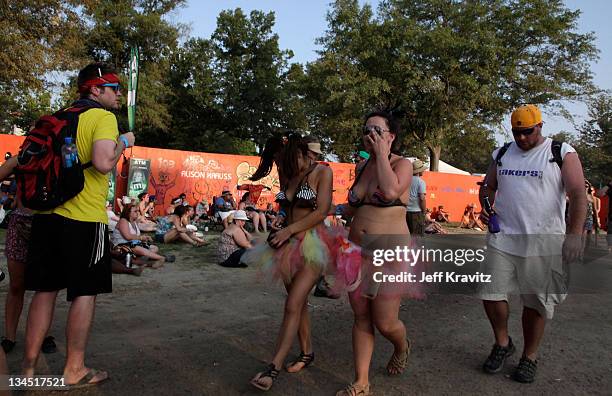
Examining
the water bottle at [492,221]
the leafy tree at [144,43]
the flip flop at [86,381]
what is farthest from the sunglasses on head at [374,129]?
the leafy tree at [144,43]

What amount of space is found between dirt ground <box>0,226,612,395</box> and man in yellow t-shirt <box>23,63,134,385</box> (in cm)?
35

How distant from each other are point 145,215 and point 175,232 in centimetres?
296

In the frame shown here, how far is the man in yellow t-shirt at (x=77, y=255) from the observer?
9.96 ft

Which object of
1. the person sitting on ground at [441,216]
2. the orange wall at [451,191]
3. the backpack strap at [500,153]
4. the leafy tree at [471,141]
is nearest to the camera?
the backpack strap at [500,153]

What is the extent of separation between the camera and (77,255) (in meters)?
3.05

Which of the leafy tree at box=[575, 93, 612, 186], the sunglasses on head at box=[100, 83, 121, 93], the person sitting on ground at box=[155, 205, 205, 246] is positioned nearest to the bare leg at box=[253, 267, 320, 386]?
the sunglasses on head at box=[100, 83, 121, 93]

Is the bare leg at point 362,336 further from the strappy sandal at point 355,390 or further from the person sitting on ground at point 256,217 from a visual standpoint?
the person sitting on ground at point 256,217

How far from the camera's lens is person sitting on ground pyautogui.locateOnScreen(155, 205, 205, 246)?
10.9 m

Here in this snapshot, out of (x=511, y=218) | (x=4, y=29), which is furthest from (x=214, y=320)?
(x=4, y=29)

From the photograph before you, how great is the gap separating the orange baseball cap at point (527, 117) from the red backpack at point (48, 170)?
10.0 feet

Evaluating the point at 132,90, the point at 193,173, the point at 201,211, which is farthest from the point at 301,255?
the point at 193,173

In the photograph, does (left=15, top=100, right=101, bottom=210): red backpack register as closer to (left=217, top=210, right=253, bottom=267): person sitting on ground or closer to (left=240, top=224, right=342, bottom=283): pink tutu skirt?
(left=240, top=224, right=342, bottom=283): pink tutu skirt

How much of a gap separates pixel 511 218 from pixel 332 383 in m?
1.80

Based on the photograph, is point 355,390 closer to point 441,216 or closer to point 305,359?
point 305,359
